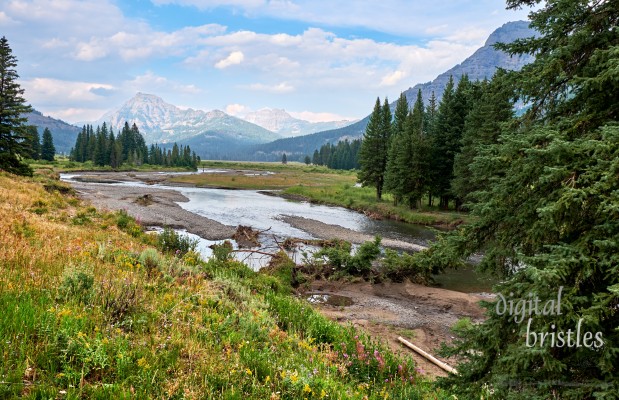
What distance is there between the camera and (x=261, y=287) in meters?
13.3

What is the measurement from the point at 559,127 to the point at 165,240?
15041 millimetres

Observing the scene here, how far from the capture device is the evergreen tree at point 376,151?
57.2 meters

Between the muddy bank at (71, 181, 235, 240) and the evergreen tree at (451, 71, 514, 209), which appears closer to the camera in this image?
the muddy bank at (71, 181, 235, 240)

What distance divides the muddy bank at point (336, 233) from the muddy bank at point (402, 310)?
429 inches

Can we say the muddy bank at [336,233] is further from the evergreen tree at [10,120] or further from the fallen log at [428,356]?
the evergreen tree at [10,120]

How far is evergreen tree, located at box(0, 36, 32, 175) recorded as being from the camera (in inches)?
1288

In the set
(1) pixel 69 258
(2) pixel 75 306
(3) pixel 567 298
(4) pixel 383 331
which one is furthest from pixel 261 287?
(3) pixel 567 298

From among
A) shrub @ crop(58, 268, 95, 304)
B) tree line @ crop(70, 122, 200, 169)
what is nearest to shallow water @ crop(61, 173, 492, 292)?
shrub @ crop(58, 268, 95, 304)

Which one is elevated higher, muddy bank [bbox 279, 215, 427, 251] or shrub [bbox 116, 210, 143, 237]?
shrub [bbox 116, 210, 143, 237]

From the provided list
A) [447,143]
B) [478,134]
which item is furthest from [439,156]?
[478,134]

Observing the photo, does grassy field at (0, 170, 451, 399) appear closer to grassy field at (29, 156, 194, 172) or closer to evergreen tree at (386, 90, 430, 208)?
evergreen tree at (386, 90, 430, 208)

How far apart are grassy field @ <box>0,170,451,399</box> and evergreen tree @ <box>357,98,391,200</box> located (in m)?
48.9

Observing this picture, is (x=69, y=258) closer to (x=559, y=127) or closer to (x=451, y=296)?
(x=559, y=127)

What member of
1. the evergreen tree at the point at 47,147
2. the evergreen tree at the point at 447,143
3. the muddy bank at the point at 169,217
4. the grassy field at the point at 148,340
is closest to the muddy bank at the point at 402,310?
the grassy field at the point at 148,340
